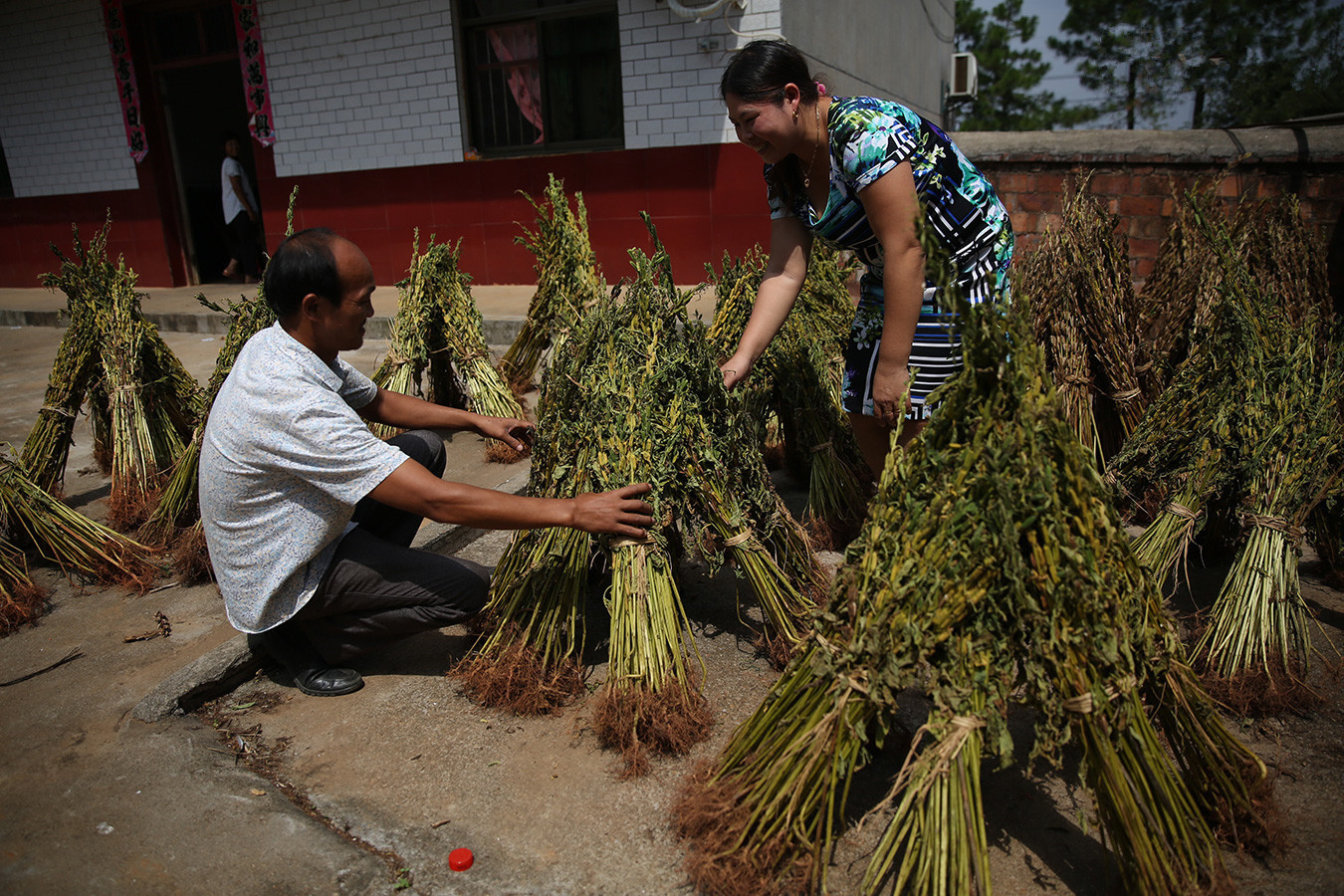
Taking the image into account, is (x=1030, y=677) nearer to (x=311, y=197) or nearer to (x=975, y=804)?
(x=975, y=804)

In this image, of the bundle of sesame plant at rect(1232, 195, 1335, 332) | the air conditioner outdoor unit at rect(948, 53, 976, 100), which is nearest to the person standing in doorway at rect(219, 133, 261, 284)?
the bundle of sesame plant at rect(1232, 195, 1335, 332)

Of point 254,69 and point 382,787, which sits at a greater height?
point 254,69

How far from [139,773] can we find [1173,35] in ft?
108

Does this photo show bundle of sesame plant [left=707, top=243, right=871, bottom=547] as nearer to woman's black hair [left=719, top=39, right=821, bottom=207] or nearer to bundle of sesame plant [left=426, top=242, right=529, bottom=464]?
woman's black hair [left=719, top=39, right=821, bottom=207]

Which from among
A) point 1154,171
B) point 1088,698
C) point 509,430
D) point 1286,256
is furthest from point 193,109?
point 1088,698

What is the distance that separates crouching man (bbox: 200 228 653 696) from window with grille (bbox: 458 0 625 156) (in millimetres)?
6418

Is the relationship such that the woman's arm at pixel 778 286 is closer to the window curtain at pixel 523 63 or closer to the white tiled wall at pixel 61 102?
the window curtain at pixel 523 63

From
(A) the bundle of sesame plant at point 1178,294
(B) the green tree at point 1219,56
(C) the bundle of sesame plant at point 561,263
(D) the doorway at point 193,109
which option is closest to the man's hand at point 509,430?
(C) the bundle of sesame plant at point 561,263

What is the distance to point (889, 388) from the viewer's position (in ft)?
7.43

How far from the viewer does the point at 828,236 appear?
7.98 feet

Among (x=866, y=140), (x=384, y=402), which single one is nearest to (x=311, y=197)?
(x=384, y=402)

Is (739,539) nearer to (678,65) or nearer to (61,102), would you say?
(678,65)

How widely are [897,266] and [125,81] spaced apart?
11937 millimetres

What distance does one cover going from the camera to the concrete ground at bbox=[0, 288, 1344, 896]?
5.90ft
